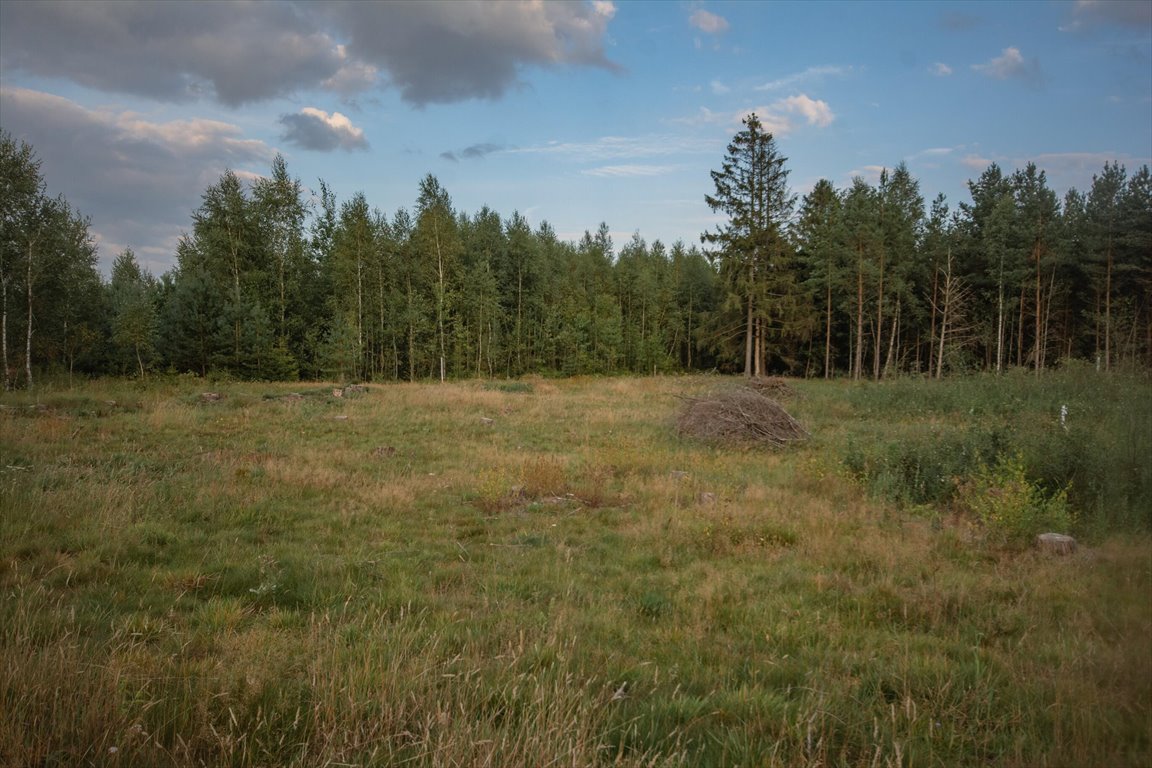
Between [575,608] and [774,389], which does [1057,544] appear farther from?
[774,389]

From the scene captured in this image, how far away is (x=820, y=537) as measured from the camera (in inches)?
312

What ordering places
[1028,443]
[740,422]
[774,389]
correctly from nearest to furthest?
[1028,443]
[740,422]
[774,389]

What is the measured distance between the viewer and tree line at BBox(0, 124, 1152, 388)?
32.1m

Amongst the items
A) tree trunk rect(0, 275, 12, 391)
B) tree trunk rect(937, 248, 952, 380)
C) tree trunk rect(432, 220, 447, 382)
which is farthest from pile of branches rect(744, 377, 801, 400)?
tree trunk rect(0, 275, 12, 391)

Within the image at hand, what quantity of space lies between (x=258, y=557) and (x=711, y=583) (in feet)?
17.2

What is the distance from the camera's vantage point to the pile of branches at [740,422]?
51.0ft

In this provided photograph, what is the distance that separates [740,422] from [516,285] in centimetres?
4289

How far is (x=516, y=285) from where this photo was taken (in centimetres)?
5597

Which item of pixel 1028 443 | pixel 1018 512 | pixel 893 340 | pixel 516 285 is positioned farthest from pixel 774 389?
pixel 516 285

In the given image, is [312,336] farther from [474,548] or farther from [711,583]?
[711,583]

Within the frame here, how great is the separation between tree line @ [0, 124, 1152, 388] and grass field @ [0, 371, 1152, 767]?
25410mm

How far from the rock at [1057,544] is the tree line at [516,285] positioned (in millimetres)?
26373

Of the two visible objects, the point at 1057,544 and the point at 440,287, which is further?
the point at 440,287

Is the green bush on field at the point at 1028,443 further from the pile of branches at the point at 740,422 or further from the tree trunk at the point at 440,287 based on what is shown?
the tree trunk at the point at 440,287
